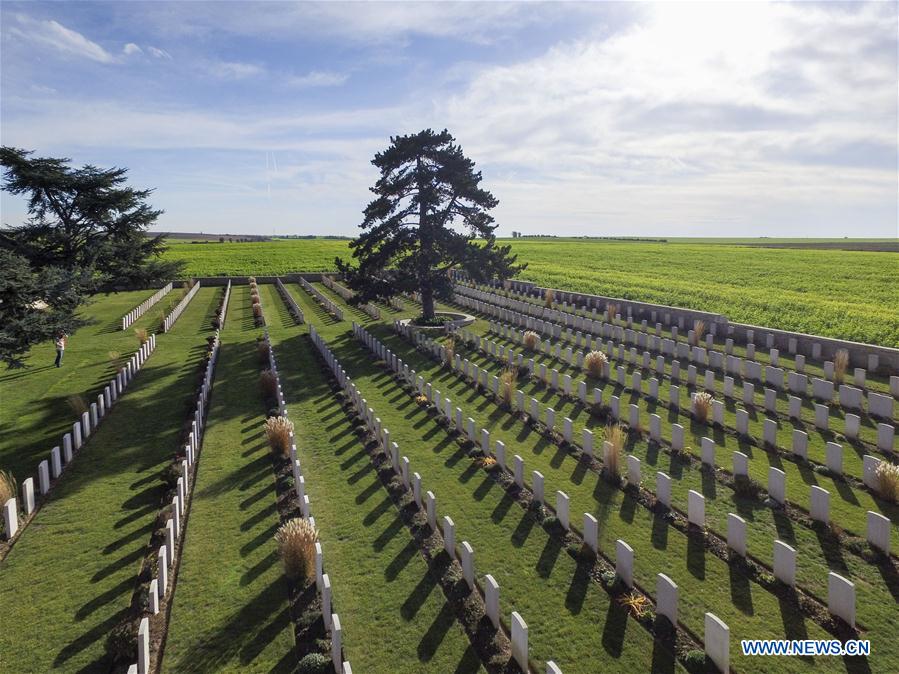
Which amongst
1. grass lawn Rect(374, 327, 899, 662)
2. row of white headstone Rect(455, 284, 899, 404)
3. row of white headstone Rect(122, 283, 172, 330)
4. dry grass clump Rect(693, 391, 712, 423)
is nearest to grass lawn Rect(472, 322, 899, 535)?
dry grass clump Rect(693, 391, 712, 423)

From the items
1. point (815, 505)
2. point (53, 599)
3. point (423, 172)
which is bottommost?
point (53, 599)

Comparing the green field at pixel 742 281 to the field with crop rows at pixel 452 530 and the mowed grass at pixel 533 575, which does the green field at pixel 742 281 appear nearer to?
the field with crop rows at pixel 452 530

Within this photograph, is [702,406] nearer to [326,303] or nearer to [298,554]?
[298,554]

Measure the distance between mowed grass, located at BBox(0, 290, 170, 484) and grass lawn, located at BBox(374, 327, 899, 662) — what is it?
1292cm

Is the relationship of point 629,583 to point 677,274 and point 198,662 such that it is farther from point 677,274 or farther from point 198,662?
point 677,274

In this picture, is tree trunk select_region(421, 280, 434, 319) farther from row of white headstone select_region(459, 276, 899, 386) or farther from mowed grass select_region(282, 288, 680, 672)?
mowed grass select_region(282, 288, 680, 672)

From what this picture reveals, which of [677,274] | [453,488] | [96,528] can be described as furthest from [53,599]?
[677,274]

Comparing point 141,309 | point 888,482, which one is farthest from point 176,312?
point 888,482

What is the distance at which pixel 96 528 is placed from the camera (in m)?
9.71

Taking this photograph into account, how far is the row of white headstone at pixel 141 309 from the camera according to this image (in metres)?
31.1

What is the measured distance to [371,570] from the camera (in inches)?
324

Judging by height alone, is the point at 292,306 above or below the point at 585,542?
above

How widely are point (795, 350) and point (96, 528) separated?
22.3 m

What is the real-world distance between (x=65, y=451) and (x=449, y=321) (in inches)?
728
